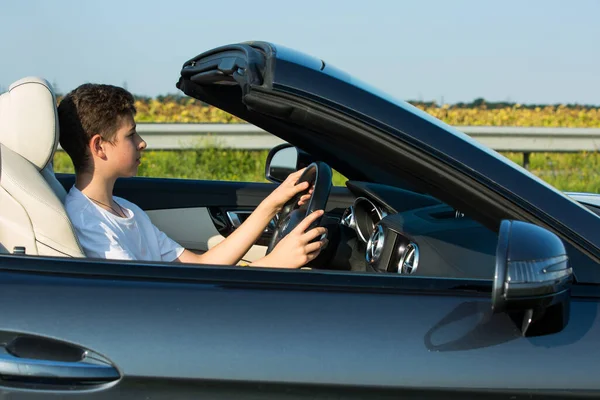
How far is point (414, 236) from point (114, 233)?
1.03 metres

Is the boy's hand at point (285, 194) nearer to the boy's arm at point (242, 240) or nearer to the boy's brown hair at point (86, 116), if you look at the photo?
the boy's arm at point (242, 240)

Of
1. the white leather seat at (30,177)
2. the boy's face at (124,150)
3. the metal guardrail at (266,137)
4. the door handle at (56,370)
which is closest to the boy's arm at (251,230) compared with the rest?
the boy's face at (124,150)

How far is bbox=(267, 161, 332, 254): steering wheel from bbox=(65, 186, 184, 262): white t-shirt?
0.48 m

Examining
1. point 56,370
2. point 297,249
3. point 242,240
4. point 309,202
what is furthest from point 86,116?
point 56,370

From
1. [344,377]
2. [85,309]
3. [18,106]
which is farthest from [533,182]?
[18,106]

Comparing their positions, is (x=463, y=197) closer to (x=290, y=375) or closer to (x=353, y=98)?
(x=353, y=98)

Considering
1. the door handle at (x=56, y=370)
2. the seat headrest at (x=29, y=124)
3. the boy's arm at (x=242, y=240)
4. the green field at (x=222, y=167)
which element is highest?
the seat headrest at (x=29, y=124)

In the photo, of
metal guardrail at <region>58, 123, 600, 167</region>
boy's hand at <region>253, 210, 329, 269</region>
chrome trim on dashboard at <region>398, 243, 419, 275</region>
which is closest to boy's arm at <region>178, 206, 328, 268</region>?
boy's hand at <region>253, 210, 329, 269</region>

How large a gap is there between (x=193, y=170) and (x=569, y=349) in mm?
6975

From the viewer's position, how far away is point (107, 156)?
2861 millimetres

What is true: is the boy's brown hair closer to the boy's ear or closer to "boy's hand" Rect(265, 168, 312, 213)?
the boy's ear

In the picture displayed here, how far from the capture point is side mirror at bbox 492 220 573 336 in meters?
1.67

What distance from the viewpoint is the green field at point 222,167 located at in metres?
8.34

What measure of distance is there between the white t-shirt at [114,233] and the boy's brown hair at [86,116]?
0.50 ft
